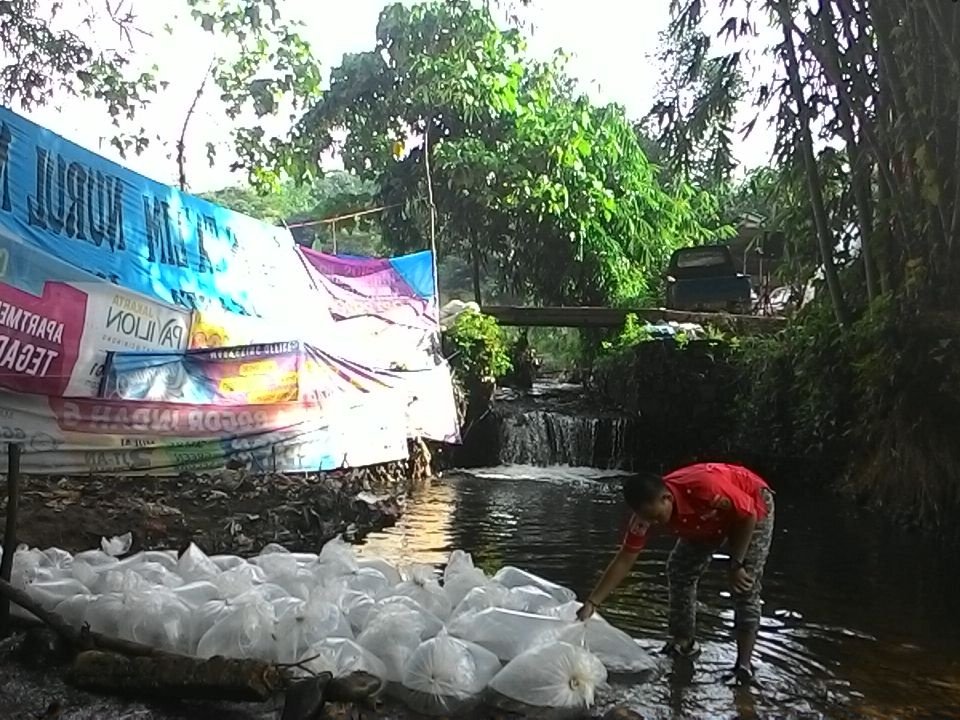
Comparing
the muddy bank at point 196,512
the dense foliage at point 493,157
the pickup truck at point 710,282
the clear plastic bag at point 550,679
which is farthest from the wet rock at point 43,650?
the pickup truck at point 710,282

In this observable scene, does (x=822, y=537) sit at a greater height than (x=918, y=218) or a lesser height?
lesser

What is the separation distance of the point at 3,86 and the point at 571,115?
35.8 feet

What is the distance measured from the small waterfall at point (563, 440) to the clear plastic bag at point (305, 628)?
11.1 metres

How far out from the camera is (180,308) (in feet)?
30.6

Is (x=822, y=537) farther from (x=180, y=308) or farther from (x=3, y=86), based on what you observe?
(x=3, y=86)

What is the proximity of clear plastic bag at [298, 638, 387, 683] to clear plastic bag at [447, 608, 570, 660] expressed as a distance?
0.45 metres

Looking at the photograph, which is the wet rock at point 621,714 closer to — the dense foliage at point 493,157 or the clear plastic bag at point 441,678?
the clear plastic bag at point 441,678

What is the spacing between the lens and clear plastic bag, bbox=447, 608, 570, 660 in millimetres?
4430

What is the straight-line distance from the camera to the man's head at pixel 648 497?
4.33 metres

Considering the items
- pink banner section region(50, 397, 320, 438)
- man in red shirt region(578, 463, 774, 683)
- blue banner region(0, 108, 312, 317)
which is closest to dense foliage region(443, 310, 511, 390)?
blue banner region(0, 108, 312, 317)

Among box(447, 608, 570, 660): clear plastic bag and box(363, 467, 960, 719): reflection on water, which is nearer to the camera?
box(447, 608, 570, 660): clear plastic bag

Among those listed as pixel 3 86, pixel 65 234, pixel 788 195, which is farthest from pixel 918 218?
pixel 3 86

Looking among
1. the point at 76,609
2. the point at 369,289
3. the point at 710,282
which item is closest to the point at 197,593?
the point at 76,609

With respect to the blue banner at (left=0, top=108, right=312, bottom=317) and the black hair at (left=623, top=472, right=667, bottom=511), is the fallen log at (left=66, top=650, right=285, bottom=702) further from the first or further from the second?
the blue banner at (left=0, top=108, right=312, bottom=317)
